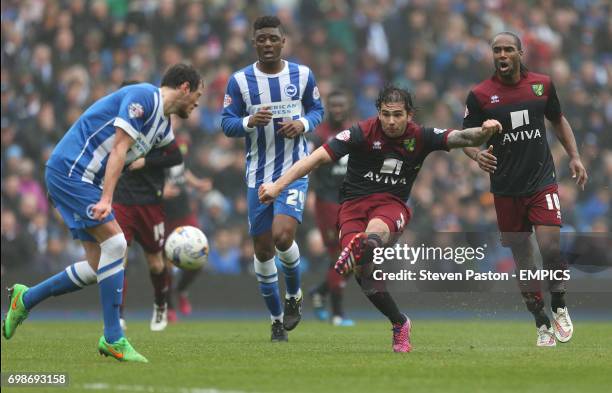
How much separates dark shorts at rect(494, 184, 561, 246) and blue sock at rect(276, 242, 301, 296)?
Result: 6.14 ft

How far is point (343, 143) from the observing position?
9430 mm

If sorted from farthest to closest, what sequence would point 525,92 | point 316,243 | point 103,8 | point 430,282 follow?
point 103,8 → point 316,243 → point 430,282 → point 525,92

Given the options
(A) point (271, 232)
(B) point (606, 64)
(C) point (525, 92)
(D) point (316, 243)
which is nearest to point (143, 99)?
(A) point (271, 232)

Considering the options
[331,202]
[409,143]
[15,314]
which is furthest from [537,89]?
[331,202]

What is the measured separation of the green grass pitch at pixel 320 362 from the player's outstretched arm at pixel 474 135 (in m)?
1.63

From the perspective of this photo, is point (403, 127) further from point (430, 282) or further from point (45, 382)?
point (45, 382)

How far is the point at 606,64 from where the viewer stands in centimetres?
2256

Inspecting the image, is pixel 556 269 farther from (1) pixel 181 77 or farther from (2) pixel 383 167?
(1) pixel 181 77

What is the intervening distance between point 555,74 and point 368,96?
3.39 metres

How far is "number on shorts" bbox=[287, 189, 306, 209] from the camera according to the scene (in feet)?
35.7

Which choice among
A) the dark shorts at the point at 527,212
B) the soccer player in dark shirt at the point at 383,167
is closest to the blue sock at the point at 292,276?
the soccer player in dark shirt at the point at 383,167

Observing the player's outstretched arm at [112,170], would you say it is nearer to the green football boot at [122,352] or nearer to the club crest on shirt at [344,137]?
the green football boot at [122,352]

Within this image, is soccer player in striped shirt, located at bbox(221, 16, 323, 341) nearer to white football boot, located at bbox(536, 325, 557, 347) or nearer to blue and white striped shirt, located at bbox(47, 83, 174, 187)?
blue and white striped shirt, located at bbox(47, 83, 174, 187)

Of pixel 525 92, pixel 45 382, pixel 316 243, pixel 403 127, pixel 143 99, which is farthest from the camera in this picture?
pixel 316 243
